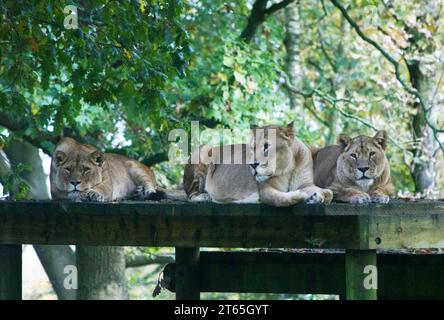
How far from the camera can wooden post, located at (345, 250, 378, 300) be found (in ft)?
21.4

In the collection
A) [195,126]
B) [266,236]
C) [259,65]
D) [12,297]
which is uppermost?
[259,65]

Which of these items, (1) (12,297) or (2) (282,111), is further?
(2) (282,111)

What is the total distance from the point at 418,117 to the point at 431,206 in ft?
31.7

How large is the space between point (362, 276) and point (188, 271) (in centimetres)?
283

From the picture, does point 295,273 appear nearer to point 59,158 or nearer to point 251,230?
point 251,230

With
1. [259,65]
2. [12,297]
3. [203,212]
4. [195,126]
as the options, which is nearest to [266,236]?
[203,212]

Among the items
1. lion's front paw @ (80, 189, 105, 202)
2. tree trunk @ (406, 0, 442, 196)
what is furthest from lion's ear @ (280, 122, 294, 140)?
tree trunk @ (406, 0, 442, 196)

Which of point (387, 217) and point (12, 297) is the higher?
point (387, 217)

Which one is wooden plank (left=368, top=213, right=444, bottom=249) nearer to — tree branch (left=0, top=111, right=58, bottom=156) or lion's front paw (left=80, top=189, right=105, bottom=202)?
lion's front paw (left=80, top=189, right=105, bottom=202)

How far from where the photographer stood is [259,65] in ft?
45.3

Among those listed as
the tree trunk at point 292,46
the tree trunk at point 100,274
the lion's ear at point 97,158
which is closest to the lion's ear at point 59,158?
the lion's ear at point 97,158

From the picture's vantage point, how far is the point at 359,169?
7.87 metres

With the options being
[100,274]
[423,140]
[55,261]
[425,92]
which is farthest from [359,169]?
[55,261]
